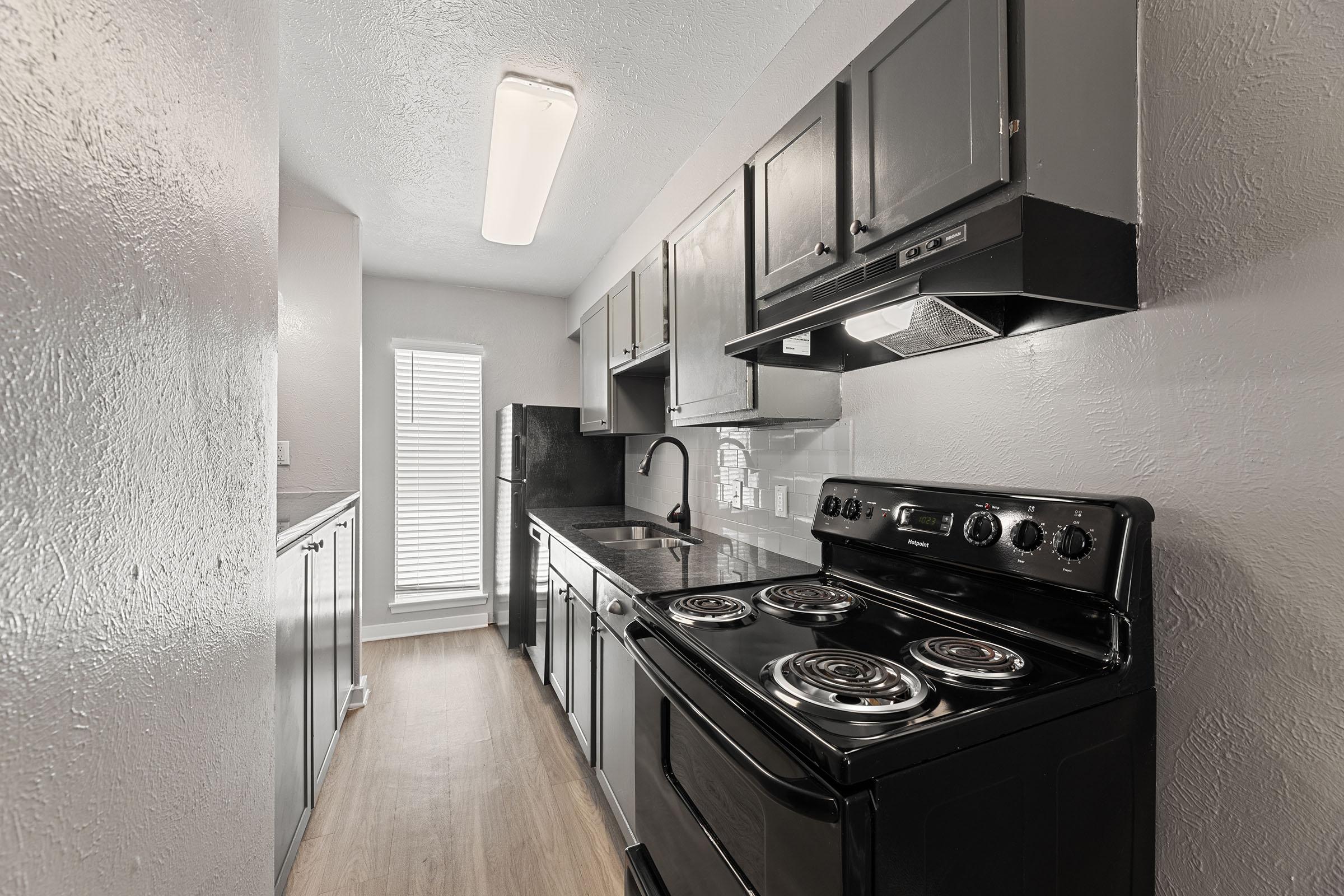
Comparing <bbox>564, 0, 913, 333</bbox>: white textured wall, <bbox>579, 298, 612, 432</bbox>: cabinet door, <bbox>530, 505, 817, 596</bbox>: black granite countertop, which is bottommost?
<bbox>530, 505, 817, 596</bbox>: black granite countertop

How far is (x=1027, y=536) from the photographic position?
1.04 meters

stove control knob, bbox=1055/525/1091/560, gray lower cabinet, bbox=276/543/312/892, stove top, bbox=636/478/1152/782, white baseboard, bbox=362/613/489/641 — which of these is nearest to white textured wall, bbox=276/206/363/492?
gray lower cabinet, bbox=276/543/312/892

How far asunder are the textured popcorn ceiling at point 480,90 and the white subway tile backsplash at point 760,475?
125 cm

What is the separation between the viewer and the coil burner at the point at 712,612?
48.3 inches

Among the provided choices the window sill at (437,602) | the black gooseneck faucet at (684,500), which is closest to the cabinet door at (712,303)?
the black gooseneck faucet at (684,500)

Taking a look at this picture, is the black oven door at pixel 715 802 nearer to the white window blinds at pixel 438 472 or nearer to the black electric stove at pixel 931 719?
the black electric stove at pixel 931 719

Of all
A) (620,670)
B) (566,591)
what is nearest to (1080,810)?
(620,670)

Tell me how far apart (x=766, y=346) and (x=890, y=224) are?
46 centimetres

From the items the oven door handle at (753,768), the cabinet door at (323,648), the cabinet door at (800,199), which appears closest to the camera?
the oven door handle at (753,768)

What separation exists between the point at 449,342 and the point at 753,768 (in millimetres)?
3938

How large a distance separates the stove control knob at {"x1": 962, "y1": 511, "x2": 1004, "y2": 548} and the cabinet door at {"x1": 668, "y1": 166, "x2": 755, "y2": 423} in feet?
2.35

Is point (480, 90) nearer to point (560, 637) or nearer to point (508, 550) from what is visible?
point (560, 637)

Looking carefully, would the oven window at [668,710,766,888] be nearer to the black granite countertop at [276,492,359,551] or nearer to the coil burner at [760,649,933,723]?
the coil burner at [760,649,933,723]

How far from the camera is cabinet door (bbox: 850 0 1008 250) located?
3.12 ft
